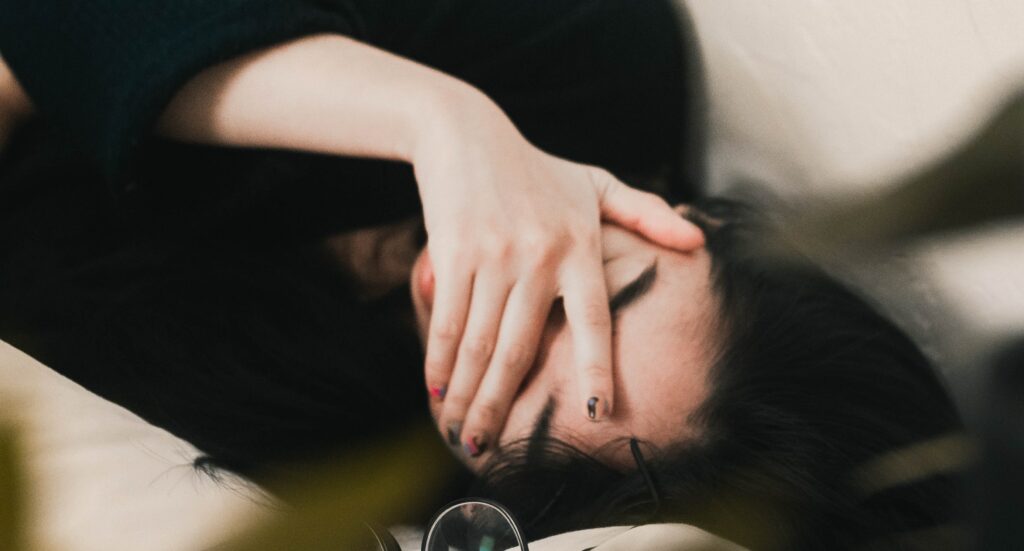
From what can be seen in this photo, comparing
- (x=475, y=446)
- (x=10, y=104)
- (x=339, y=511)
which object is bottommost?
(x=475, y=446)

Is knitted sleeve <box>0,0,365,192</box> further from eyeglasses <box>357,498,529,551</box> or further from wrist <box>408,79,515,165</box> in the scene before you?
eyeglasses <box>357,498,529,551</box>

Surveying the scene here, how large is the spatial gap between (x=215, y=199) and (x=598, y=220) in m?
0.40

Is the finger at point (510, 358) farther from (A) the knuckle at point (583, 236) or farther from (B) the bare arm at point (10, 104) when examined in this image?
(B) the bare arm at point (10, 104)

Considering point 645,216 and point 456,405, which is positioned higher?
point 645,216

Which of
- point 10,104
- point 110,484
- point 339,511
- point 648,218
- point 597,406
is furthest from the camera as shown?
point 10,104

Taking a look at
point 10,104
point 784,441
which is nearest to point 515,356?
point 784,441

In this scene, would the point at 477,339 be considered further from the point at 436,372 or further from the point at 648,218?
the point at 648,218

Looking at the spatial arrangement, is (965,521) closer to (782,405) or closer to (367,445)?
(782,405)

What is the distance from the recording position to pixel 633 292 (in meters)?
0.68

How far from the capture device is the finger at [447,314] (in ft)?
2.13

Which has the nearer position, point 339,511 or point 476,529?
point 339,511

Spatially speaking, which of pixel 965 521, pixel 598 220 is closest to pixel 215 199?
pixel 598 220

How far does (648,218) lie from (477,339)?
0.66 ft

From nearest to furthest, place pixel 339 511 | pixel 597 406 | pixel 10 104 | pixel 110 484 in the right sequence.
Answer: pixel 339 511 → pixel 110 484 → pixel 597 406 → pixel 10 104
